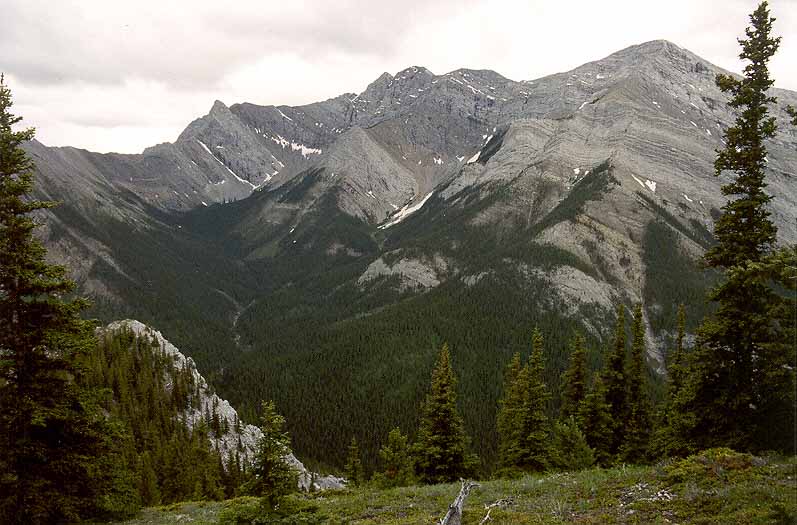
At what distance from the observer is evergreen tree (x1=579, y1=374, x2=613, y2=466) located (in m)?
38.4

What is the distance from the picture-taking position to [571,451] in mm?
33438

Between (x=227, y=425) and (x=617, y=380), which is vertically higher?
(x=617, y=380)

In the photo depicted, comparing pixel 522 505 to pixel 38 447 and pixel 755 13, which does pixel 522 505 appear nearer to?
pixel 38 447

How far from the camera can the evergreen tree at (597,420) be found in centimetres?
3838

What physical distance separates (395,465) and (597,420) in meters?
18.3

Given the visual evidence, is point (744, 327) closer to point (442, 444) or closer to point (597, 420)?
point (597, 420)

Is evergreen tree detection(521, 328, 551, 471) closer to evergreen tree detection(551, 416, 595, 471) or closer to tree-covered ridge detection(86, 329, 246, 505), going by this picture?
evergreen tree detection(551, 416, 595, 471)

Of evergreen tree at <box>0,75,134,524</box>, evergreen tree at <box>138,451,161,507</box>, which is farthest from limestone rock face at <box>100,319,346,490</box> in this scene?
evergreen tree at <box>0,75,134,524</box>

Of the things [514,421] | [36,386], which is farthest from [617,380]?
[36,386]

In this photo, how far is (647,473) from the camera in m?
18.3

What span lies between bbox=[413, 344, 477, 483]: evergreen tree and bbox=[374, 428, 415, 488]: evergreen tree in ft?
5.09

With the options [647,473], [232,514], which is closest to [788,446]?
[647,473]

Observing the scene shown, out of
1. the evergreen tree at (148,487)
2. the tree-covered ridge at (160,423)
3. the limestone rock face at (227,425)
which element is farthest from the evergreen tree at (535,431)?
the limestone rock face at (227,425)

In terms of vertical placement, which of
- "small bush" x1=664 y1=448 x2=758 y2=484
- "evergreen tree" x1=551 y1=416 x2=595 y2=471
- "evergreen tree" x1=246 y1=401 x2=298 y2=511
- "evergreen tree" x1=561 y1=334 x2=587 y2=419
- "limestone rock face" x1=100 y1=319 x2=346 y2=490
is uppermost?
"evergreen tree" x1=246 y1=401 x2=298 y2=511
